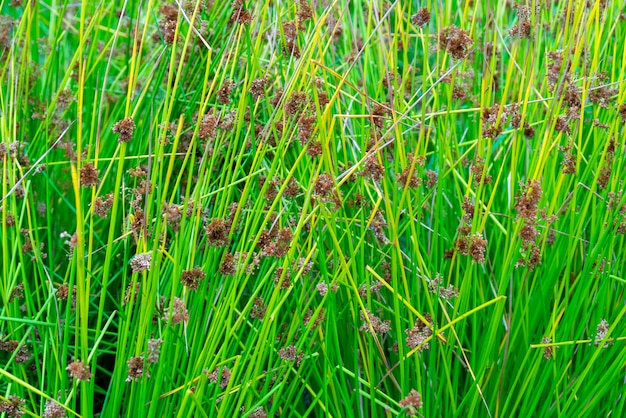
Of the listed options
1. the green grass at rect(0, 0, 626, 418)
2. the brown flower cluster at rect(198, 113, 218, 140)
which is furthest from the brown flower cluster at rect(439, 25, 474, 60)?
the brown flower cluster at rect(198, 113, 218, 140)

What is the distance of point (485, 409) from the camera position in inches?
63.5

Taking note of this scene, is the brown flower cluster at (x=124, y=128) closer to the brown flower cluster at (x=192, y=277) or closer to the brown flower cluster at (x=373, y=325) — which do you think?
the brown flower cluster at (x=192, y=277)

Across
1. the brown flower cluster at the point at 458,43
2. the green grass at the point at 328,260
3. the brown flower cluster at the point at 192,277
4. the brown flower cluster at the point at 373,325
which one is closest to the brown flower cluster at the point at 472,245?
the green grass at the point at 328,260

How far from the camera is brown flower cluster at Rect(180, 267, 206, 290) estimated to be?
4.41ft

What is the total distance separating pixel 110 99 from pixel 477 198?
4.67 feet

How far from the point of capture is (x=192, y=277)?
53.2 inches

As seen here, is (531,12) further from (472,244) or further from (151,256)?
(151,256)

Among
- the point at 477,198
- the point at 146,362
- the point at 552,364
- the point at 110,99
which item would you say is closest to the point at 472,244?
the point at 477,198

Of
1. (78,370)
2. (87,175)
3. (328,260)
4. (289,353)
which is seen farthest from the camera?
(328,260)

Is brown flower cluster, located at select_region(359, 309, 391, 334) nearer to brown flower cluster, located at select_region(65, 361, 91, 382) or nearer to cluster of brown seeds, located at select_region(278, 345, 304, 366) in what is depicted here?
cluster of brown seeds, located at select_region(278, 345, 304, 366)

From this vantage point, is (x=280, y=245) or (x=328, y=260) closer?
(x=280, y=245)

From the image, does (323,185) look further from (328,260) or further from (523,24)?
(523,24)

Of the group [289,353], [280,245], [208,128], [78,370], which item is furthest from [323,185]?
[78,370]

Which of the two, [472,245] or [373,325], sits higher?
[472,245]
